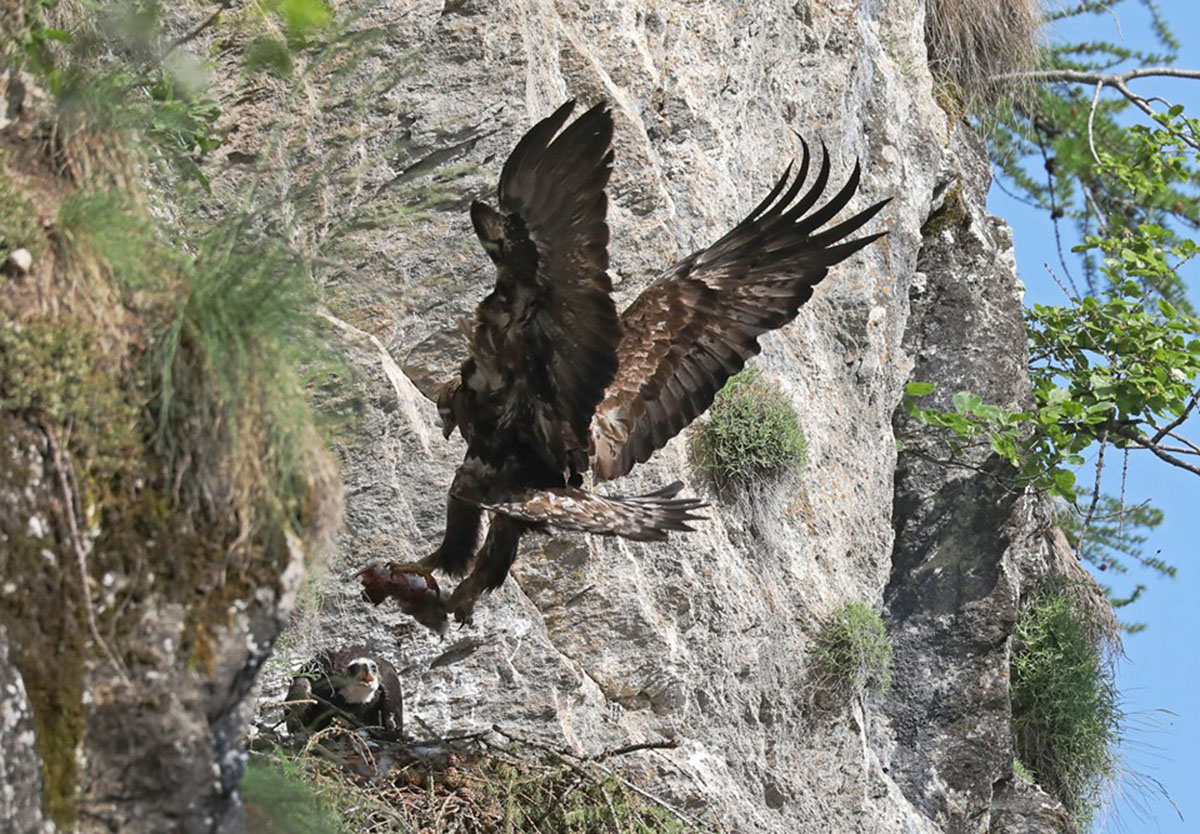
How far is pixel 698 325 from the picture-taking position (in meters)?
5.79

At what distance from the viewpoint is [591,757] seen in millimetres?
5668

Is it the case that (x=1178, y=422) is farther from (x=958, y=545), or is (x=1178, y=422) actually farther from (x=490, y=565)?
(x=490, y=565)

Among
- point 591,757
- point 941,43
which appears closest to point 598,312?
point 591,757

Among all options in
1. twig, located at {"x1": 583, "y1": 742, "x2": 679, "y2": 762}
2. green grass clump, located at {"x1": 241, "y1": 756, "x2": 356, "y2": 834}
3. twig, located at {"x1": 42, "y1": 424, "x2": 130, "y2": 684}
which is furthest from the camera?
twig, located at {"x1": 583, "y1": 742, "x2": 679, "y2": 762}

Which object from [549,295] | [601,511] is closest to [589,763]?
[601,511]

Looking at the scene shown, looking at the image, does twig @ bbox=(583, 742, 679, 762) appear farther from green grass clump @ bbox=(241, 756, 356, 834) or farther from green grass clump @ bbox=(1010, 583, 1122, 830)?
green grass clump @ bbox=(1010, 583, 1122, 830)

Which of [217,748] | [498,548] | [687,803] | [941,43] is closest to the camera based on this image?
[217,748]

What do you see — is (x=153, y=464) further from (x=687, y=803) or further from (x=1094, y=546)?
(x=1094, y=546)

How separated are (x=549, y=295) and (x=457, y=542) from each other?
1087 mm

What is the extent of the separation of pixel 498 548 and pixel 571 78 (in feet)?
7.83

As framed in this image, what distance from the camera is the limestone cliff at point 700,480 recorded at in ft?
20.0

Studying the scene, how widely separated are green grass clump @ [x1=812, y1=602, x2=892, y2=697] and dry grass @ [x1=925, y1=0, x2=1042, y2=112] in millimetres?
3762

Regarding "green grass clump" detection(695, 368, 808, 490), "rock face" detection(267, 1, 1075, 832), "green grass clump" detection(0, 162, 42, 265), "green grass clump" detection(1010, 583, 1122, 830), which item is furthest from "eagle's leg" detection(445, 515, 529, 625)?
"green grass clump" detection(1010, 583, 1122, 830)

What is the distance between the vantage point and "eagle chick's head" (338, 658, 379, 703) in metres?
5.39
